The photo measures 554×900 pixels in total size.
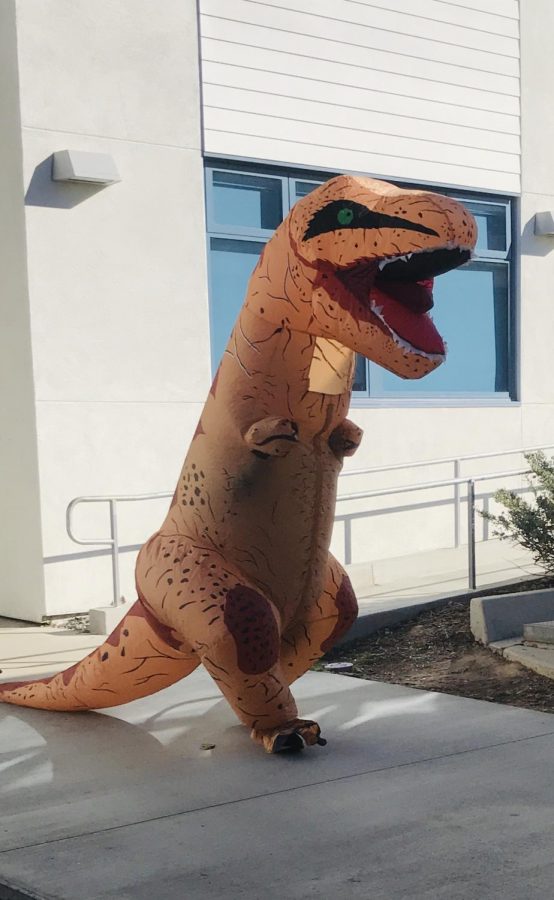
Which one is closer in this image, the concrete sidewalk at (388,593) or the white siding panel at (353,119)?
the concrete sidewalk at (388,593)

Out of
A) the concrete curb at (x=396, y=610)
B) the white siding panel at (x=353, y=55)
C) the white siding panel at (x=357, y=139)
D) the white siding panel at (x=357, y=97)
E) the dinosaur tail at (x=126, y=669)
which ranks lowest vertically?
the concrete curb at (x=396, y=610)

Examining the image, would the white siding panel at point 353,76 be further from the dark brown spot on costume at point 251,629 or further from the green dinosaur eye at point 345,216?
the dark brown spot on costume at point 251,629

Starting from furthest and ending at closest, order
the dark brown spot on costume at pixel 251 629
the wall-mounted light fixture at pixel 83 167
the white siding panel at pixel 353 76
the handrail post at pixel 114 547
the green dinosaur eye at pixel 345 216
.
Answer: the white siding panel at pixel 353 76 → the wall-mounted light fixture at pixel 83 167 → the handrail post at pixel 114 547 → the dark brown spot on costume at pixel 251 629 → the green dinosaur eye at pixel 345 216

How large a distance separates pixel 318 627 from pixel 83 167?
17.6 feet

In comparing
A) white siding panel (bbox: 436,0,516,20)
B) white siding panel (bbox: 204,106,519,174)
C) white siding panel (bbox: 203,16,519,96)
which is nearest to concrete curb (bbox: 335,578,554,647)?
white siding panel (bbox: 204,106,519,174)

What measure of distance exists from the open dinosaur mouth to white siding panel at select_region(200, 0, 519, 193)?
20.5 feet

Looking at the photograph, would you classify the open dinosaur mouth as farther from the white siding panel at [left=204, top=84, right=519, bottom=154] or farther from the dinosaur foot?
the white siding panel at [left=204, top=84, right=519, bottom=154]

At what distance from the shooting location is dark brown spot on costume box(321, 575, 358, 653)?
5191 millimetres

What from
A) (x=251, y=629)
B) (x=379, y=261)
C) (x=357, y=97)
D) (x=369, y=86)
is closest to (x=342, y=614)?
(x=251, y=629)

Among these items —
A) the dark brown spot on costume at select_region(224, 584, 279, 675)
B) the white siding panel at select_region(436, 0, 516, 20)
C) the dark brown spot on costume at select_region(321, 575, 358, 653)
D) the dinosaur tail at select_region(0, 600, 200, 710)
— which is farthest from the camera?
the white siding panel at select_region(436, 0, 516, 20)

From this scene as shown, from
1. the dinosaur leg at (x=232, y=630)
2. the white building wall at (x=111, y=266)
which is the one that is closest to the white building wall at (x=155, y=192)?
the white building wall at (x=111, y=266)

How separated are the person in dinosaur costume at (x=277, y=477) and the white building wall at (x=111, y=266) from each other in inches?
174

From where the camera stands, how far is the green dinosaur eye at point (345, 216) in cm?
423

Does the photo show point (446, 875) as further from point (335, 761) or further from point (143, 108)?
point (143, 108)
